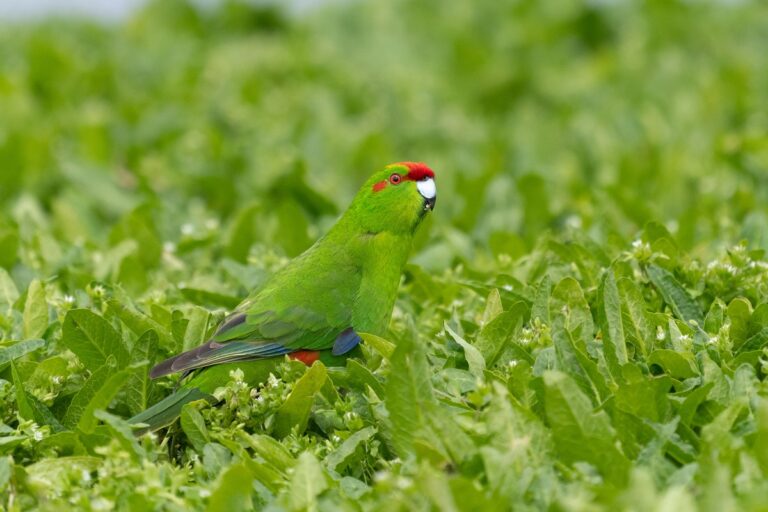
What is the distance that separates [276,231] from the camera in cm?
532

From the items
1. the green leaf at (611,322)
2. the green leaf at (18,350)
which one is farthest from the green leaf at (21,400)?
the green leaf at (611,322)

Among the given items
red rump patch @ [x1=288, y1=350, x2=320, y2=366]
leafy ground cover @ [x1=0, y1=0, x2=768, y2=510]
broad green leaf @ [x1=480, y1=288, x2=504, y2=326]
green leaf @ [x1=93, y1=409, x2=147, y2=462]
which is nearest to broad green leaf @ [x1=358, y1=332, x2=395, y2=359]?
leafy ground cover @ [x1=0, y1=0, x2=768, y2=510]

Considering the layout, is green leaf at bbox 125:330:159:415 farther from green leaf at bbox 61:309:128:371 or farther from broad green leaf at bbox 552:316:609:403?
broad green leaf at bbox 552:316:609:403

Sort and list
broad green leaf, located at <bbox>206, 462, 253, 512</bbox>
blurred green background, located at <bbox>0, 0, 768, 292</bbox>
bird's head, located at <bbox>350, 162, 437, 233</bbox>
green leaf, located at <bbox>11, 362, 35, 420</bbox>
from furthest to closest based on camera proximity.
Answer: blurred green background, located at <bbox>0, 0, 768, 292</bbox>
bird's head, located at <bbox>350, 162, 437, 233</bbox>
green leaf, located at <bbox>11, 362, 35, 420</bbox>
broad green leaf, located at <bbox>206, 462, 253, 512</bbox>

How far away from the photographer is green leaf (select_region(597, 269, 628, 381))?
11.0 feet

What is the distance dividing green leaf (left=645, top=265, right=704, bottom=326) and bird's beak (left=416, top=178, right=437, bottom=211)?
35.1 inches

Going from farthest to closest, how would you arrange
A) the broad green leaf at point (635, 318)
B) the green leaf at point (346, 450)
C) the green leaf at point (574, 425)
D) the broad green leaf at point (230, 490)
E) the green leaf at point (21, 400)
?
the broad green leaf at point (635, 318) < the green leaf at point (21, 400) < the green leaf at point (346, 450) < the green leaf at point (574, 425) < the broad green leaf at point (230, 490)

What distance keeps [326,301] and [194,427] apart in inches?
33.4

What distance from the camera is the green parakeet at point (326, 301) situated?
3.62 metres

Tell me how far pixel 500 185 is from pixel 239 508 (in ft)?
11.9

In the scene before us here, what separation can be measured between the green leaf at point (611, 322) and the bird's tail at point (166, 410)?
1.20 meters

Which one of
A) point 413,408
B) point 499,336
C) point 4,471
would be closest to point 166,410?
point 4,471

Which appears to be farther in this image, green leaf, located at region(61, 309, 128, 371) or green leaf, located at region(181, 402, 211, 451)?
green leaf, located at region(61, 309, 128, 371)

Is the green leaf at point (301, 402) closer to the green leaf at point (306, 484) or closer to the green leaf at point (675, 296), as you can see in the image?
the green leaf at point (306, 484)
